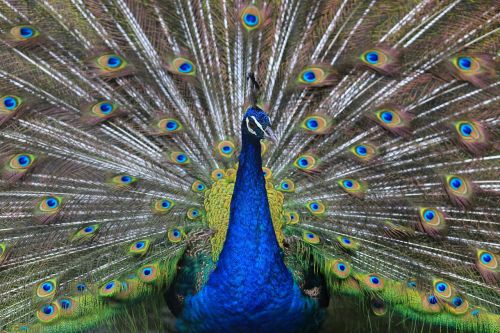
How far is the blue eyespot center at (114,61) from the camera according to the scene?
2.40 meters

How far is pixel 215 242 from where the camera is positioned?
7.70 ft

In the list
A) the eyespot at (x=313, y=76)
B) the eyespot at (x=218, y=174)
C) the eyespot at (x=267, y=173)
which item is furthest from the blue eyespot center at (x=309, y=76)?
the eyespot at (x=218, y=174)

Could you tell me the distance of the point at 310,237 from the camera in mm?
2393

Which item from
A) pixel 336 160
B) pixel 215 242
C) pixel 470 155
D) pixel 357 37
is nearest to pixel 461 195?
pixel 470 155

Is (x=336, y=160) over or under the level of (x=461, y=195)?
over

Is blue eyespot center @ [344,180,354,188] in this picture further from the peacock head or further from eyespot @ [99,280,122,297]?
eyespot @ [99,280,122,297]

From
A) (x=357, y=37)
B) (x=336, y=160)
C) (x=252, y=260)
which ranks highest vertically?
(x=357, y=37)

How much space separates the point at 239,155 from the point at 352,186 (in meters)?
0.44

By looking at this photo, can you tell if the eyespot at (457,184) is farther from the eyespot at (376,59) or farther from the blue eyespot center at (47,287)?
the blue eyespot center at (47,287)

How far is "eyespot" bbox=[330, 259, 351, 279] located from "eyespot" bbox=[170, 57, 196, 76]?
86 centimetres

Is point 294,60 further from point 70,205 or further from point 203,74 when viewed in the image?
point 70,205

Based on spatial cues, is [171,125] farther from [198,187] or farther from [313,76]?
[313,76]

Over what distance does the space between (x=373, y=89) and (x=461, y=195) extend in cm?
49

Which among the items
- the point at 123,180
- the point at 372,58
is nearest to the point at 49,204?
the point at 123,180
